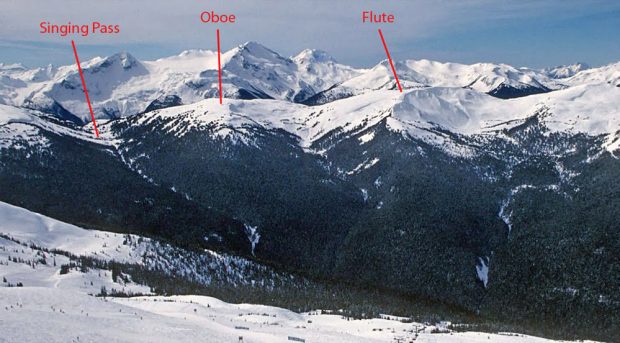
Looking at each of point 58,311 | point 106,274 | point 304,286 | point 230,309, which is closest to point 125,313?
point 58,311

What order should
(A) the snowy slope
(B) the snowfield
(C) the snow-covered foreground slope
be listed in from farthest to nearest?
(A) the snowy slope, (B) the snowfield, (C) the snow-covered foreground slope

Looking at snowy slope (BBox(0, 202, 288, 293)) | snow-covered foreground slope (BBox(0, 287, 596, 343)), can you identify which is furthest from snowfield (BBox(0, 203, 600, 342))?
snowy slope (BBox(0, 202, 288, 293))

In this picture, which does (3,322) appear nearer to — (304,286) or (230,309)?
(230,309)

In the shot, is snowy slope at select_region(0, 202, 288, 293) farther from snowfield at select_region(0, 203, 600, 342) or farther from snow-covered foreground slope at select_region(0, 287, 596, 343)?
snow-covered foreground slope at select_region(0, 287, 596, 343)

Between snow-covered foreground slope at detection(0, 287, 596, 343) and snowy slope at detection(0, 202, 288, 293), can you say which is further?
snowy slope at detection(0, 202, 288, 293)

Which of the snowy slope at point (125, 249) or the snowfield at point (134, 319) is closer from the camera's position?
the snowfield at point (134, 319)

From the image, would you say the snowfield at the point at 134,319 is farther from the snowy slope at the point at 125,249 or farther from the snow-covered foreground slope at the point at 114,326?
the snowy slope at the point at 125,249

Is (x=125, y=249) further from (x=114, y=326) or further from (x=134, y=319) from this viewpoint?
(x=114, y=326)

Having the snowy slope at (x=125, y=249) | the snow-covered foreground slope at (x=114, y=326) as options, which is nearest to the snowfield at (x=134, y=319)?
the snow-covered foreground slope at (x=114, y=326)

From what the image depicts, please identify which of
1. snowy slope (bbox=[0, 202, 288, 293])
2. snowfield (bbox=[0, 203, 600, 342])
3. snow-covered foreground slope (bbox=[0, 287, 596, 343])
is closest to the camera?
snow-covered foreground slope (bbox=[0, 287, 596, 343])
